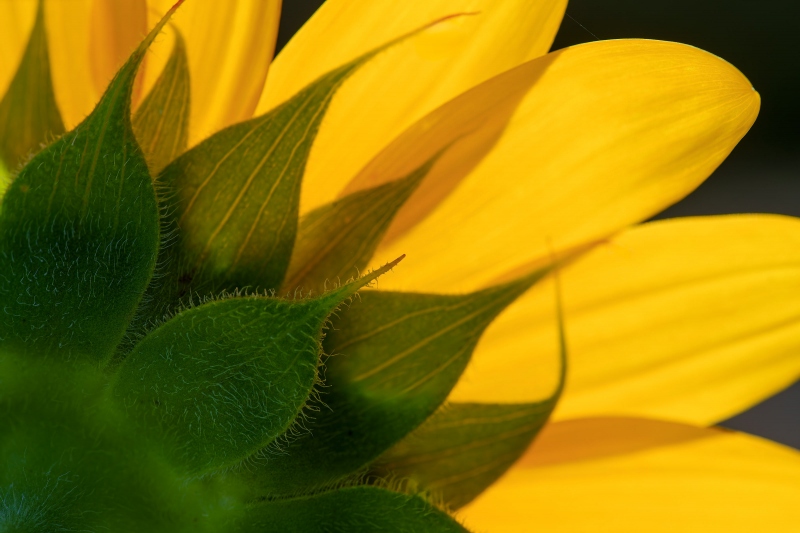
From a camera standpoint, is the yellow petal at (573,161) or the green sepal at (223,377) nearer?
the green sepal at (223,377)

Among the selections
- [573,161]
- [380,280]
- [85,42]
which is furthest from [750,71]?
[85,42]

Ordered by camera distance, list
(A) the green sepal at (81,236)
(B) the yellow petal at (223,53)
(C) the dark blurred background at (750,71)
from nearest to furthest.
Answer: (A) the green sepal at (81,236), (B) the yellow petal at (223,53), (C) the dark blurred background at (750,71)

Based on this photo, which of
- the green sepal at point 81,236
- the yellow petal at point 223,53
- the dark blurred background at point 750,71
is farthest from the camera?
the dark blurred background at point 750,71

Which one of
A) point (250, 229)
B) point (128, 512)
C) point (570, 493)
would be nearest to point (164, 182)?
point (250, 229)

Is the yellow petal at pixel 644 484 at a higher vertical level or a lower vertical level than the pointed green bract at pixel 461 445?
lower

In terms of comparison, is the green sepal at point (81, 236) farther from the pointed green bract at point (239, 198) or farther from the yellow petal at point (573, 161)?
the yellow petal at point (573, 161)

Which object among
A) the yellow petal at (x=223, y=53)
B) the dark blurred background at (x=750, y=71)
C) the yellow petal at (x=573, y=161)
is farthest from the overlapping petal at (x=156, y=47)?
the dark blurred background at (x=750, y=71)

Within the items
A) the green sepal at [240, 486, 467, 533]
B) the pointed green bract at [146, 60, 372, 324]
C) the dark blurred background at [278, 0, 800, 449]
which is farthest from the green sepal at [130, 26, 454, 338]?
the dark blurred background at [278, 0, 800, 449]

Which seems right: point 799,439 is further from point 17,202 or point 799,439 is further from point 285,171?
point 17,202

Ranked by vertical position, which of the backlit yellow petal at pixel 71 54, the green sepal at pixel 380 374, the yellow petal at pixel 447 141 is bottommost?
the green sepal at pixel 380 374
